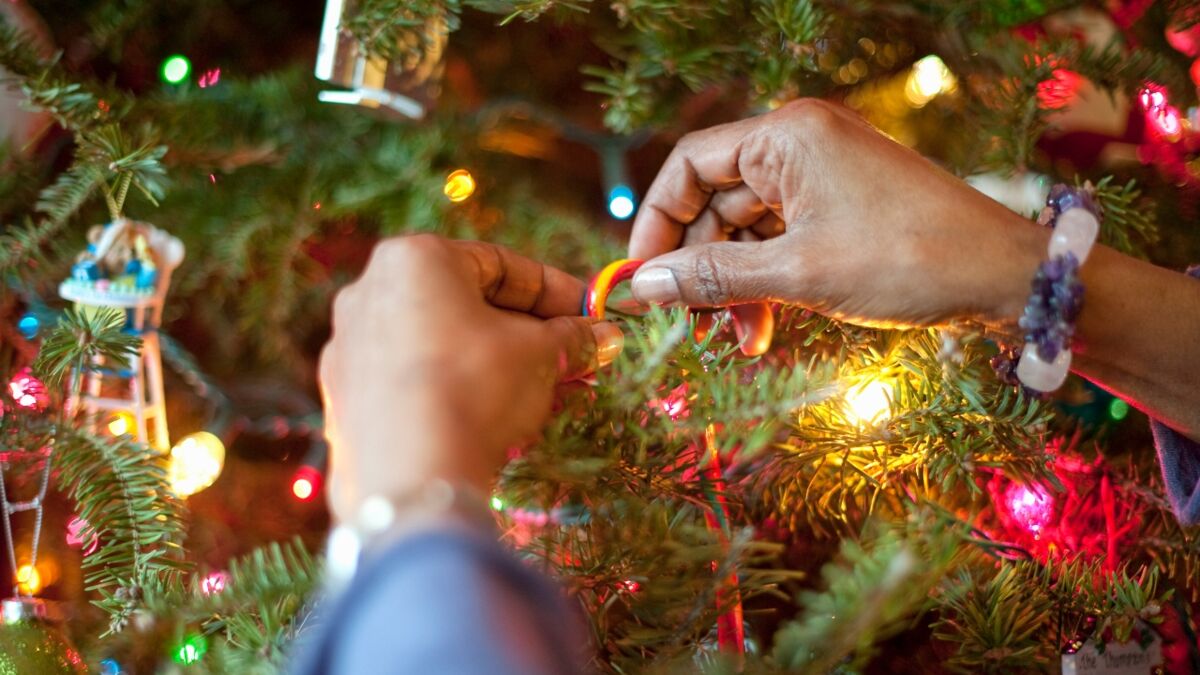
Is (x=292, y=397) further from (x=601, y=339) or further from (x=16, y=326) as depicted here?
(x=601, y=339)

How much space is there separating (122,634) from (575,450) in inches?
10.6

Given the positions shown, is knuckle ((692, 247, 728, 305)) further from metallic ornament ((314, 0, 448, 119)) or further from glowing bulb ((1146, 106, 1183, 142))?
glowing bulb ((1146, 106, 1183, 142))

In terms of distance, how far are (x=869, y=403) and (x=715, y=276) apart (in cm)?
15

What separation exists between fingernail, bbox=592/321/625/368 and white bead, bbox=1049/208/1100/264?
0.26m

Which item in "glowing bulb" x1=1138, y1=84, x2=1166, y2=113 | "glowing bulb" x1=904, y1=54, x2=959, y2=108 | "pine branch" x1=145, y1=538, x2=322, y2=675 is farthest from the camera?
"glowing bulb" x1=904, y1=54, x2=959, y2=108

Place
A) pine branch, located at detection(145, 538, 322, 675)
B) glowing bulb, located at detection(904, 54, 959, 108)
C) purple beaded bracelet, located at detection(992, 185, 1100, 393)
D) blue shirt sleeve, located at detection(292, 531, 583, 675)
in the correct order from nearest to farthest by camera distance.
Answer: blue shirt sleeve, located at detection(292, 531, 583, 675)
pine branch, located at detection(145, 538, 322, 675)
purple beaded bracelet, located at detection(992, 185, 1100, 393)
glowing bulb, located at detection(904, 54, 959, 108)

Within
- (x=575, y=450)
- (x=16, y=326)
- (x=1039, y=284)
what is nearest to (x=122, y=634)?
(x=575, y=450)

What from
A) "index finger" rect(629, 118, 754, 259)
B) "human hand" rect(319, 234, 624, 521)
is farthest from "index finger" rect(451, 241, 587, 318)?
"index finger" rect(629, 118, 754, 259)

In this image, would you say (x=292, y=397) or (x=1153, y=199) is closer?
(x=1153, y=199)

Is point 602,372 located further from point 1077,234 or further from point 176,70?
point 176,70

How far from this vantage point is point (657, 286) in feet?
1.90

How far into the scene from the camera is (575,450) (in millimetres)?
459

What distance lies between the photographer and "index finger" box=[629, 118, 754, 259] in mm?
647

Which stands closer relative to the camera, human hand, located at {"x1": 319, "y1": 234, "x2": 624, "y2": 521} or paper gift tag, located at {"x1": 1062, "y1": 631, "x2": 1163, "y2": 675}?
human hand, located at {"x1": 319, "y1": 234, "x2": 624, "y2": 521}
